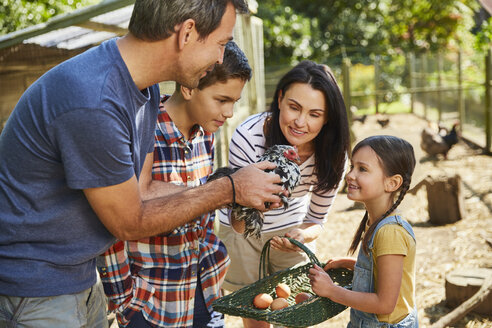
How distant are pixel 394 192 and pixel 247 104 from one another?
20.7 feet

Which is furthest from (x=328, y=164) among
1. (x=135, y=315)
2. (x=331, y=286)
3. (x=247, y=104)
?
(x=247, y=104)

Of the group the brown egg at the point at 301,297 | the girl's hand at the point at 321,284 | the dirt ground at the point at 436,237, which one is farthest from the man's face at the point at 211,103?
the dirt ground at the point at 436,237

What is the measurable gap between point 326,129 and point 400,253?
98 cm

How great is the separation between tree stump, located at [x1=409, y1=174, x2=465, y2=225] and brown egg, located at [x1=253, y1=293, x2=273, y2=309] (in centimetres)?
491

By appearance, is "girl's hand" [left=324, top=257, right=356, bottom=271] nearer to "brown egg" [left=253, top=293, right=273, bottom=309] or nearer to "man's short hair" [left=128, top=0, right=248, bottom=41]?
"brown egg" [left=253, top=293, right=273, bottom=309]

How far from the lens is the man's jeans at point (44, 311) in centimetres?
174

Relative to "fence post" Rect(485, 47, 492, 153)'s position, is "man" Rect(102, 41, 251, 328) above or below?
above

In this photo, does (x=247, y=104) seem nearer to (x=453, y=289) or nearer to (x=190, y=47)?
(x=453, y=289)

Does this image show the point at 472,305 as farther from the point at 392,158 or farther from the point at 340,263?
the point at 392,158

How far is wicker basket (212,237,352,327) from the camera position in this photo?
224 centimetres

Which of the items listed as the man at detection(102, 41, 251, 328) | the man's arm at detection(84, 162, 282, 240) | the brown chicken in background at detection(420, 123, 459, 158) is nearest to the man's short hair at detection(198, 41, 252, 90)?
the man at detection(102, 41, 251, 328)

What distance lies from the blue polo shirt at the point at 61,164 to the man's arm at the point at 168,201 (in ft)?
0.21

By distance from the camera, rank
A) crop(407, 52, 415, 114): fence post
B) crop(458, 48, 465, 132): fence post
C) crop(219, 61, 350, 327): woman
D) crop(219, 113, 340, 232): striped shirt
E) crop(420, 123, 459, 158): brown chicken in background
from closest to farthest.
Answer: crop(219, 61, 350, 327): woman, crop(219, 113, 340, 232): striped shirt, crop(420, 123, 459, 158): brown chicken in background, crop(458, 48, 465, 132): fence post, crop(407, 52, 415, 114): fence post

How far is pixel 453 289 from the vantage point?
175 inches
